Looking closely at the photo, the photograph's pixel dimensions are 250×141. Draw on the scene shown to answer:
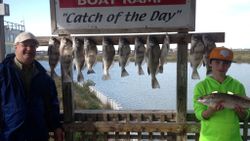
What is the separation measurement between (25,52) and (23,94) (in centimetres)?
41

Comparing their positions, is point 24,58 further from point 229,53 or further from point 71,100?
point 229,53

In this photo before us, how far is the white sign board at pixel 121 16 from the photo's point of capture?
432 cm

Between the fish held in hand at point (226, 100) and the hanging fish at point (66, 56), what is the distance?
1844 millimetres

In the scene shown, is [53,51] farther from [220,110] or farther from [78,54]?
[220,110]

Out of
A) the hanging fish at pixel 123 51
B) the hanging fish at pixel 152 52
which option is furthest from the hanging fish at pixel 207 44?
the hanging fish at pixel 123 51

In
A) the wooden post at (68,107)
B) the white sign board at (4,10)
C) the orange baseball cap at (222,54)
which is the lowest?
the wooden post at (68,107)

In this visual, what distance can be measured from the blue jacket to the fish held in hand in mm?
1648

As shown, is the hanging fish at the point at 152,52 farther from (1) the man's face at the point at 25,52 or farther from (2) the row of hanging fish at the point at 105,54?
(1) the man's face at the point at 25,52

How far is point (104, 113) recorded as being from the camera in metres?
4.81

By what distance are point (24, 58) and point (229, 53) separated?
6.40 ft

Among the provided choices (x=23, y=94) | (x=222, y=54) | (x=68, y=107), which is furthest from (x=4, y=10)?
(x=222, y=54)

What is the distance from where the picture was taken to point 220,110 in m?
3.33

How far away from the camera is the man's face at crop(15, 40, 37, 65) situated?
353 centimetres

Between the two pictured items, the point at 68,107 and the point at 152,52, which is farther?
the point at 68,107
